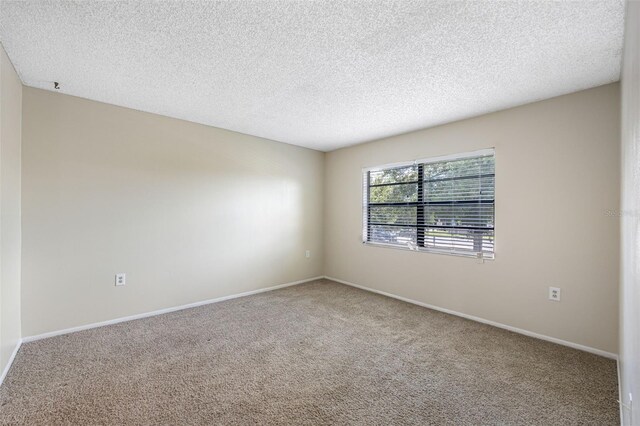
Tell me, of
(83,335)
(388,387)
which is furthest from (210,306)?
(388,387)


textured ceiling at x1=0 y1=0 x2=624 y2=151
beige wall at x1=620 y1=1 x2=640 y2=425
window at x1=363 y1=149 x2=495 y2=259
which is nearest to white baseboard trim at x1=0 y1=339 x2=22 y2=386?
textured ceiling at x1=0 y1=0 x2=624 y2=151

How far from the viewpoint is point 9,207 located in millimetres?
2234

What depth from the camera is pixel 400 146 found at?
13.2ft

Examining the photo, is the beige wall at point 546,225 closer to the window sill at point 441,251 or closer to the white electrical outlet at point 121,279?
the window sill at point 441,251

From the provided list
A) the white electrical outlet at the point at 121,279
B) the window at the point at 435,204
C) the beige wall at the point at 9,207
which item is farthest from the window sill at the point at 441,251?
the beige wall at the point at 9,207

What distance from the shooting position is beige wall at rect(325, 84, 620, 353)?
2443mm

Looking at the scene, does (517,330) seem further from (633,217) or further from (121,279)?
(121,279)

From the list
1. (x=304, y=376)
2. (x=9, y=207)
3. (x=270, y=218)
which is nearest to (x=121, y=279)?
(x=9, y=207)

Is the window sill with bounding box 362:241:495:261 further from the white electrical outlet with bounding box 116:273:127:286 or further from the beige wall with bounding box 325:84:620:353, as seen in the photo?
the white electrical outlet with bounding box 116:273:127:286

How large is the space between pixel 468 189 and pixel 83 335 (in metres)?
4.31

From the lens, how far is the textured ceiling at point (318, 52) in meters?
1.64

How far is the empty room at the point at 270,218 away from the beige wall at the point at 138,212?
0.02 metres

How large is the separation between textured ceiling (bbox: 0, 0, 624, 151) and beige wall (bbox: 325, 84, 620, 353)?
0.27m

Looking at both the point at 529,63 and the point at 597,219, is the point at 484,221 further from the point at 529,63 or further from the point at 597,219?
the point at 529,63
